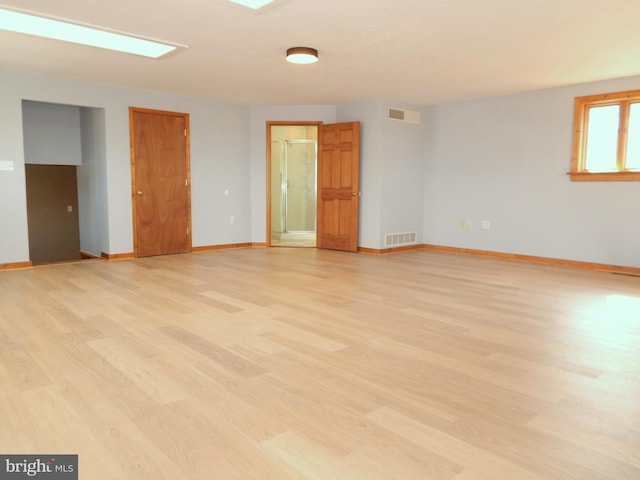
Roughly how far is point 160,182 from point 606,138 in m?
6.18

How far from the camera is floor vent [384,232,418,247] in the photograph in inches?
289

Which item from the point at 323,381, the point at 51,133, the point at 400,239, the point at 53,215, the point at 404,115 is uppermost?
the point at 404,115

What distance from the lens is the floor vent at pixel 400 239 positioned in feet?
24.0

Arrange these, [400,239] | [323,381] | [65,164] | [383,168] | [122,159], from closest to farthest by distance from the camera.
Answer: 1. [323,381]
2. [122,159]
3. [65,164]
4. [383,168]
5. [400,239]

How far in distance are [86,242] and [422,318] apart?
590 cm

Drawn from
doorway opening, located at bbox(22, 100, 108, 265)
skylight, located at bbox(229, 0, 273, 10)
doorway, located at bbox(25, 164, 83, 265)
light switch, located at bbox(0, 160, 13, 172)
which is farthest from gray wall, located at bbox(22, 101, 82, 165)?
skylight, located at bbox(229, 0, 273, 10)

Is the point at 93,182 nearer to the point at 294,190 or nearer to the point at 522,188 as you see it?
the point at 294,190

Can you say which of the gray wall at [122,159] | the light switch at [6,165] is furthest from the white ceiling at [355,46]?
the light switch at [6,165]

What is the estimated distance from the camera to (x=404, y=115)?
736 cm

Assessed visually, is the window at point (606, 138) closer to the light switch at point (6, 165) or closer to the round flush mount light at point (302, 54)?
the round flush mount light at point (302, 54)

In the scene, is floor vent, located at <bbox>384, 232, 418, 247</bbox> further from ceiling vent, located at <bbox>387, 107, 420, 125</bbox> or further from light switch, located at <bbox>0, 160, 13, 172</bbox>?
light switch, located at <bbox>0, 160, 13, 172</bbox>

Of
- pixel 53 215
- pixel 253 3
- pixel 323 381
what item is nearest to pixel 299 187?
pixel 53 215

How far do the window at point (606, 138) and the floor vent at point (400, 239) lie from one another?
2583 mm

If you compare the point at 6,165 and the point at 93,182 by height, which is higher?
the point at 6,165
